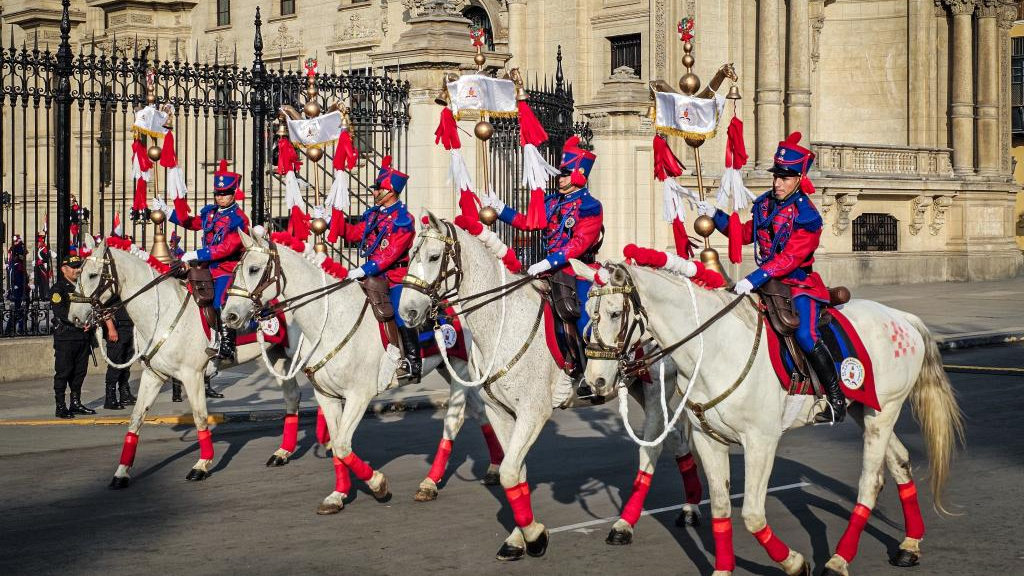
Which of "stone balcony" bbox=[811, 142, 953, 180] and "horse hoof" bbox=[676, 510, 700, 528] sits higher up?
"stone balcony" bbox=[811, 142, 953, 180]

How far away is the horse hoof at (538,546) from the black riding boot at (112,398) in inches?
340

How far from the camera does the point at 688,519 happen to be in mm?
9258

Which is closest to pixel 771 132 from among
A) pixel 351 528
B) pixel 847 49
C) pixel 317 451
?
pixel 847 49

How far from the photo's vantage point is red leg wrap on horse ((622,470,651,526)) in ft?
28.7

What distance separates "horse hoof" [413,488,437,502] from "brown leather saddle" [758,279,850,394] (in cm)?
347

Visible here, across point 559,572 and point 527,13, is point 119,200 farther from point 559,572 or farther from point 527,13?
point 559,572

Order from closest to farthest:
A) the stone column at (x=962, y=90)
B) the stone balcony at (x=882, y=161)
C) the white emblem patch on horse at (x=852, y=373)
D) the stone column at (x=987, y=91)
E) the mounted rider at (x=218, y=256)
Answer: the white emblem patch on horse at (x=852, y=373) → the mounted rider at (x=218, y=256) → the stone balcony at (x=882, y=161) → the stone column at (x=962, y=90) → the stone column at (x=987, y=91)

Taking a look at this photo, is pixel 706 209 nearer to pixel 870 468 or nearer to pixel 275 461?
pixel 870 468

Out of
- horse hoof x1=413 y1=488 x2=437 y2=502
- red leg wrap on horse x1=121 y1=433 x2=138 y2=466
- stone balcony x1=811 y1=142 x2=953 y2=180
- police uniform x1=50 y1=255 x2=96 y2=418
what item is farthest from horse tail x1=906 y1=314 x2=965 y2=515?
stone balcony x1=811 y1=142 x2=953 y2=180

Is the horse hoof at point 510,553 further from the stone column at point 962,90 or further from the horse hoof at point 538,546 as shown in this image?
the stone column at point 962,90

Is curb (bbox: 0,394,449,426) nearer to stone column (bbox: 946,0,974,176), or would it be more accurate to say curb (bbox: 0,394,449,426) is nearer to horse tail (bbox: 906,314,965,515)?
horse tail (bbox: 906,314,965,515)

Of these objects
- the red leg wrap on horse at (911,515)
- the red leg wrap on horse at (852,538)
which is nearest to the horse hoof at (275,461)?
the red leg wrap on horse at (852,538)

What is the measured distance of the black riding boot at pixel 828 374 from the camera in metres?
8.07

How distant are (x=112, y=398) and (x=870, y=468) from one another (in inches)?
403
